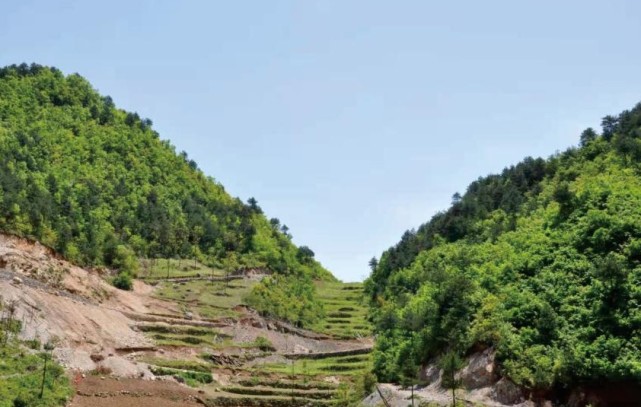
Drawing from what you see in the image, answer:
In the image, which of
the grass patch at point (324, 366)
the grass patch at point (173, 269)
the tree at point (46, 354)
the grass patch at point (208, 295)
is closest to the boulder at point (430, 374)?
the grass patch at point (324, 366)

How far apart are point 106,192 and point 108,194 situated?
545 millimetres

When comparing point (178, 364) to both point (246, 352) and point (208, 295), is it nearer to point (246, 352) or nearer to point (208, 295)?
point (246, 352)

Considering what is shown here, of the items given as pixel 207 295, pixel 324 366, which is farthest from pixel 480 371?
pixel 207 295

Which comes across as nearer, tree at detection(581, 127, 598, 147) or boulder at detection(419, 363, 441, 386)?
boulder at detection(419, 363, 441, 386)

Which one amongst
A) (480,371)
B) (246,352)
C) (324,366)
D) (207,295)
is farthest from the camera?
(207,295)

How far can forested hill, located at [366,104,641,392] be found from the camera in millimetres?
32250

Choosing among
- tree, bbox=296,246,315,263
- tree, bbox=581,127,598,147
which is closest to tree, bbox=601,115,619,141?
tree, bbox=581,127,598,147

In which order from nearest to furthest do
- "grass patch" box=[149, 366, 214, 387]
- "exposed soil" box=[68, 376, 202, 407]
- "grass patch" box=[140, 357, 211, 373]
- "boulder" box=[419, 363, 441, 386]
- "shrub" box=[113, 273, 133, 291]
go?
1. "exposed soil" box=[68, 376, 202, 407]
2. "boulder" box=[419, 363, 441, 386]
3. "grass patch" box=[149, 366, 214, 387]
4. "grass patch" box=[140, 357, 211, 373]
5. "shrub" box=[113, 273, 133, 291]

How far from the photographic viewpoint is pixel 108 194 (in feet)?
303

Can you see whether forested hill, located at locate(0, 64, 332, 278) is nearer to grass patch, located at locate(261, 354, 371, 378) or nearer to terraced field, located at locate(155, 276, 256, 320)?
terraced field, located at locate(155, 276, 256, 320)

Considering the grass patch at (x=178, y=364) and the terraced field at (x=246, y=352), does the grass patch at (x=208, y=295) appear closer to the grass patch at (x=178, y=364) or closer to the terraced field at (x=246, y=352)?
the terraced field at (x=246, y=352)

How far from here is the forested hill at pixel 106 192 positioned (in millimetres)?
66688

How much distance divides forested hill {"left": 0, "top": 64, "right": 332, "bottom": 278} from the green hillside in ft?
0.56

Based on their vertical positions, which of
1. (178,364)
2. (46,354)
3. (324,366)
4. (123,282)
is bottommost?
(324,366)
